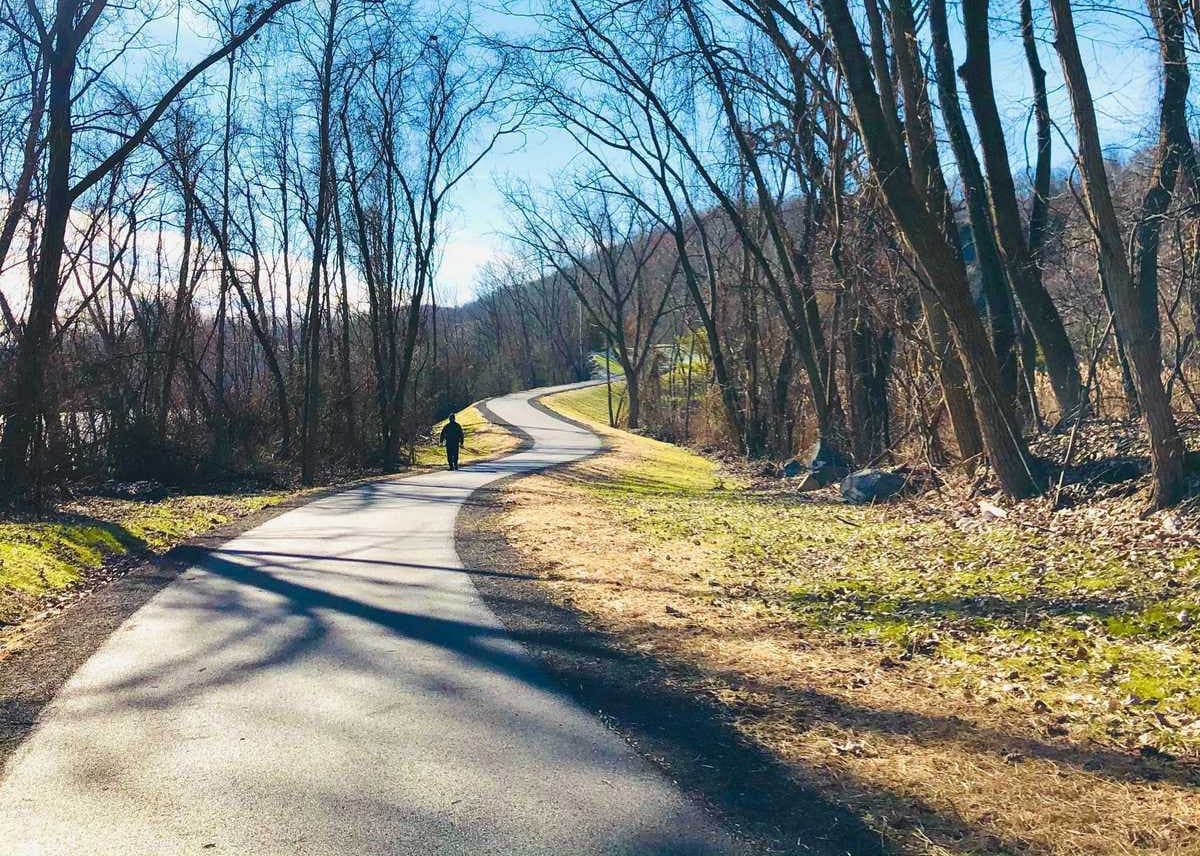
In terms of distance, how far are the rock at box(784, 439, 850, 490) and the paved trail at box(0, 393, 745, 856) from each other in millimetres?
15325

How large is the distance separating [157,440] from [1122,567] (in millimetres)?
20397

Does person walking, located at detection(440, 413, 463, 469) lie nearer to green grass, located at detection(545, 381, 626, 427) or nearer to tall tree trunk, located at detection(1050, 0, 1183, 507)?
tall tree trunk, located at detection(1050, 0, 1183, 507)

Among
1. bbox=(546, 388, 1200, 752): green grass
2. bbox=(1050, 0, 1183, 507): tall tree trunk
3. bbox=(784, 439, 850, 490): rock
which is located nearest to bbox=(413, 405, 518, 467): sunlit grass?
bbox=(784, 439, 850, 490): rock

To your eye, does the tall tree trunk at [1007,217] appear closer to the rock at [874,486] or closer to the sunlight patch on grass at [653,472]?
the rock at [874,486]

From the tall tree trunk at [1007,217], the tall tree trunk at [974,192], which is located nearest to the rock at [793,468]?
the tall tree trunk at [974,192]

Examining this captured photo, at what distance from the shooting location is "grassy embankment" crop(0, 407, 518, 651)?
923cm

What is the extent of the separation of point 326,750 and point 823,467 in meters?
19.3

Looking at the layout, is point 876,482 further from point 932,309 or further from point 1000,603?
point 1000,603

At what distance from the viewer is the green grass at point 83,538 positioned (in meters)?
9.30

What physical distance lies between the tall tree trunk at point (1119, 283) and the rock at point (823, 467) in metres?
12.7

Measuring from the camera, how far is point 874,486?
16.9m

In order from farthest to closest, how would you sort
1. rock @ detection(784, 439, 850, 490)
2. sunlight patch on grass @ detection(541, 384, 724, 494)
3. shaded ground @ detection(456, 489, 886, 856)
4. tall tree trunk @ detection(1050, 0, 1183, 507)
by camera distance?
sunlight patch on grass @ detection(541, 384, 724, 494) → rock @ detection(784, 439, 850, 490) → tall tree trunk @ detection(1050, 0, 1183, 507) → shaded ground @ detection(456, 489, 886, 856)

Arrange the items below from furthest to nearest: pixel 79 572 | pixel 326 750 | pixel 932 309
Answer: pixel 932 309, pixel 79 572, pixel 326 750

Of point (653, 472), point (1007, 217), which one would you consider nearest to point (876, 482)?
point (1007, 217)
